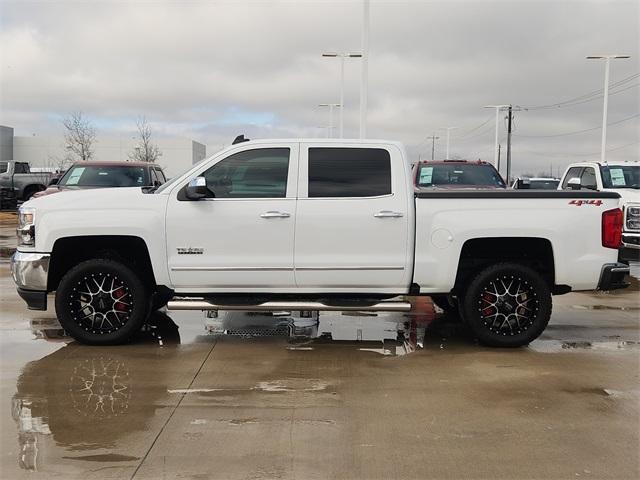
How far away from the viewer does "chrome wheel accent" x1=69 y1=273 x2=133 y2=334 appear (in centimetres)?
618

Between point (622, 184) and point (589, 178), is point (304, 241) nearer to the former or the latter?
point (622, 184)

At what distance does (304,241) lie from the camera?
6.05 metres

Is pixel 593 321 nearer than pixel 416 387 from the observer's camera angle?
No

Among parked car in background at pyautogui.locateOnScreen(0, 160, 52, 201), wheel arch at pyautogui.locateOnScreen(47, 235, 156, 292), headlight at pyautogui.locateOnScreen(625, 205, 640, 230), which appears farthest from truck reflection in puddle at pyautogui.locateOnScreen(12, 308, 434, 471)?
parked car in background at pyautogui.locateOnScreen(0, 160, 52, 201)

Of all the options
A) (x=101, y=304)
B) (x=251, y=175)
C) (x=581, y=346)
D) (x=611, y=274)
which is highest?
(x=251, y=175)

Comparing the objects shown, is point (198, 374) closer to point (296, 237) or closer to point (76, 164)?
point (296, 237)

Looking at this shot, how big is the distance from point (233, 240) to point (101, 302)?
1.46 meters

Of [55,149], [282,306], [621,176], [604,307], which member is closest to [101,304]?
[282,306]

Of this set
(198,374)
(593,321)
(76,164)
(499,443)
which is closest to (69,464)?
(198,374)

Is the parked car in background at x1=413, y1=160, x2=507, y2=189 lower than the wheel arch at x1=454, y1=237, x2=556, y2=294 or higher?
higher

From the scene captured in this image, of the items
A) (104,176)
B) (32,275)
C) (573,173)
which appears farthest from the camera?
(573,173)

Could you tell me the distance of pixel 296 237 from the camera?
6039mm

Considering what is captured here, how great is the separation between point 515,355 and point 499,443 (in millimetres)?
2220

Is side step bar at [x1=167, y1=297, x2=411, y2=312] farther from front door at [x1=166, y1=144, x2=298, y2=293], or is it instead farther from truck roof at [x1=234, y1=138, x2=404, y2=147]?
truck roof at [x1=234, y1=138, x2=404, y2=147]
